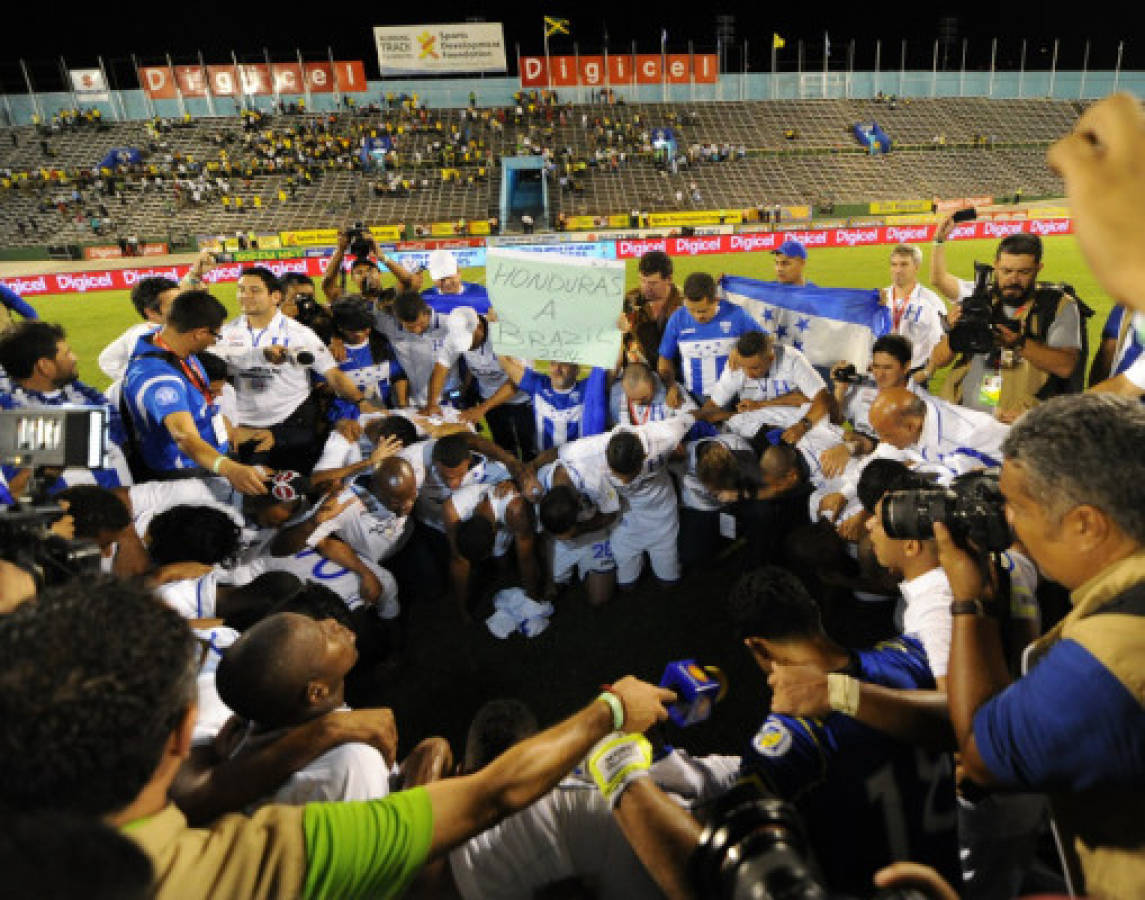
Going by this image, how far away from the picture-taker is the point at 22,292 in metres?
20.6

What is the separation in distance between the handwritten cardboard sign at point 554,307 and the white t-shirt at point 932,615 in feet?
7.93

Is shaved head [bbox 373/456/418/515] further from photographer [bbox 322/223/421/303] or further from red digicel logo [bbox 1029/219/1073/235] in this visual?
red digicel logo [bbox 1029/219/1073/235]

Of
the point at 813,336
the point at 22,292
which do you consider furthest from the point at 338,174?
the point at 813,336

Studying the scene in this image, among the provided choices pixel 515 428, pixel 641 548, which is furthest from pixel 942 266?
pixel 515 428

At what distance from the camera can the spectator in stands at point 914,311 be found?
6.93 m

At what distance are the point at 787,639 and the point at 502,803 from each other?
113 cm

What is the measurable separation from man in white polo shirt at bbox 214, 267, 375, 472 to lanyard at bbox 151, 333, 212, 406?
4.05 ft

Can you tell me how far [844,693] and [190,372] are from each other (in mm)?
4622

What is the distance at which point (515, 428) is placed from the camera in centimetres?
711

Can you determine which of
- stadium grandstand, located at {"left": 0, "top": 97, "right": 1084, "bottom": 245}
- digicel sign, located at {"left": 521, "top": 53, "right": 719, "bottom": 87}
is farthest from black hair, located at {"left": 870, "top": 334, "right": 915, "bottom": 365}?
digicel sign, located at {"left": 521, "top": 53, "right": 719, "bottom": 87}

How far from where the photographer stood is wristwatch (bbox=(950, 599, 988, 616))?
1.90 meters

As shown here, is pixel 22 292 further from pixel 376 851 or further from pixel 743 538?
pixel 376 851

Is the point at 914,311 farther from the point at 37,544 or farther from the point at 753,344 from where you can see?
the point at 37,544

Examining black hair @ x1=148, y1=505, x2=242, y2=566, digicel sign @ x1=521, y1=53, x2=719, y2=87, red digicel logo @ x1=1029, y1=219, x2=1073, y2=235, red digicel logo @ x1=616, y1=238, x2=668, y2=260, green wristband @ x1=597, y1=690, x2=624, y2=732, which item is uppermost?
digicel sign @ x1=521, y1=53, x2=719, y2=87
